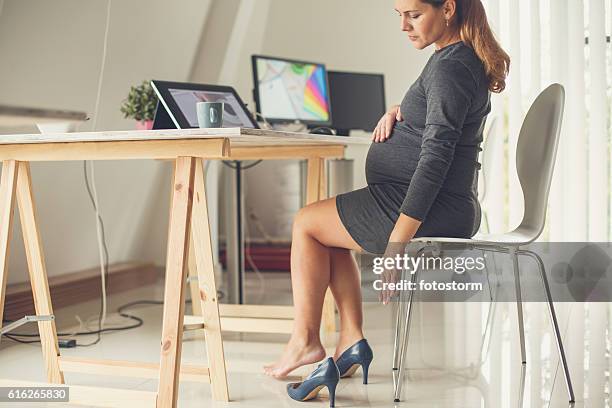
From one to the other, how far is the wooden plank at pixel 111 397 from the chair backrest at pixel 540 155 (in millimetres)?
1155

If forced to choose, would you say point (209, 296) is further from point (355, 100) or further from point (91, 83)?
point (355, 100)

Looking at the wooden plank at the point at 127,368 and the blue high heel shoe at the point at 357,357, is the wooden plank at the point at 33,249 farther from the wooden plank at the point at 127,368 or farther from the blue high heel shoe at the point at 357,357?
the blue high heel shoe at the point at 357,357

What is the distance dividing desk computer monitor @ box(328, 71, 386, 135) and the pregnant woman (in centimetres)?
185

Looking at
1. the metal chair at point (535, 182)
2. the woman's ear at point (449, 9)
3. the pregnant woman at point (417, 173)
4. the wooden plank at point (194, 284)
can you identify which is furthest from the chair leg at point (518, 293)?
the wooden plank at point (194, 284)

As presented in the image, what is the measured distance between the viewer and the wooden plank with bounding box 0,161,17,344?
2.20 metres

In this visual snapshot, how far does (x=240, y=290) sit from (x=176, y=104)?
1.40 m

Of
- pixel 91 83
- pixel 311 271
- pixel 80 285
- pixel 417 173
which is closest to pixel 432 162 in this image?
pixel 417 173

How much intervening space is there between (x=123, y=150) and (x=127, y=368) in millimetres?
628

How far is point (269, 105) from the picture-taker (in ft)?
12.2

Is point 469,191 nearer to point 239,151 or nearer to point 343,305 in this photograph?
point 343,305

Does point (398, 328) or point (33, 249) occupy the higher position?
point (33, 249)

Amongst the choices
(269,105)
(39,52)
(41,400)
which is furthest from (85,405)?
(269,105)

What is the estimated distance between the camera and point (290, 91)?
3.87 metres

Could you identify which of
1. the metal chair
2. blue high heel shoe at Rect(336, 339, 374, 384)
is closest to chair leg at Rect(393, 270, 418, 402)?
the metal chair
